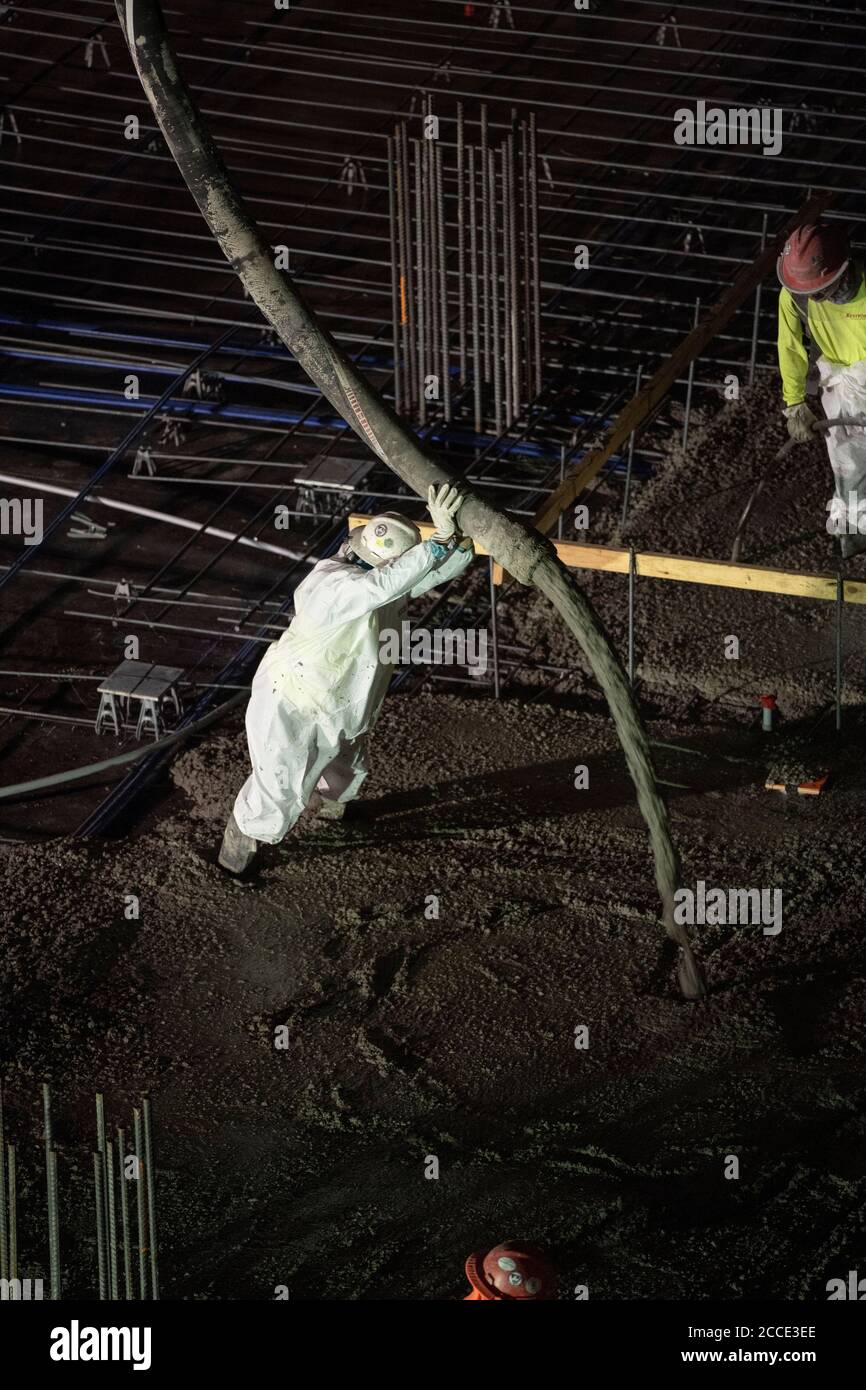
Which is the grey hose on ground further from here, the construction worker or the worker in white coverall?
the construction worker

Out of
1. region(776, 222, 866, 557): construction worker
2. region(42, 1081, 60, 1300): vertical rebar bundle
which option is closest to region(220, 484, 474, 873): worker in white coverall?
region(42, 1081, 60, 1300): vertical rebar bundle

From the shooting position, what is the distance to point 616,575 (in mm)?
11109

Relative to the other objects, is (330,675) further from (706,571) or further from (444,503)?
(706,571)

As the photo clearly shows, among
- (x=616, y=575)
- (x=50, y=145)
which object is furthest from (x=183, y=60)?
(x=616, y=575)

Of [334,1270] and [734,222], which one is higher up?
[734,222]

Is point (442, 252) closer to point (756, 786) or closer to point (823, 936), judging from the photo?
point (756, 786)

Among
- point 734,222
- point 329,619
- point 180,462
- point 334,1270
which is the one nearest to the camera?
point 334,1270

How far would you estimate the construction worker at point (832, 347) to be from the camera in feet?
31.7

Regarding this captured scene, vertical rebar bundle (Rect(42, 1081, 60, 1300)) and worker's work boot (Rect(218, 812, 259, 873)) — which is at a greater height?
worker's work boot (Rect(218, 812, 259, 873))

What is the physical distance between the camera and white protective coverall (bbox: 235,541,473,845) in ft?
26.9

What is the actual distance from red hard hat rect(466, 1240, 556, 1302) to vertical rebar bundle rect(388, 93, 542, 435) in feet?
19.9

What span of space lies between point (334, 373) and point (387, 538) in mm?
860

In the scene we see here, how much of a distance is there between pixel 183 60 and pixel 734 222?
4498 millimetres

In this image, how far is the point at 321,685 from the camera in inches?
335
